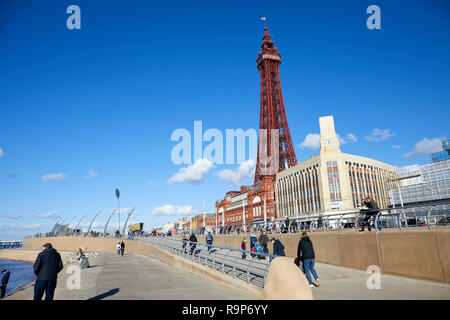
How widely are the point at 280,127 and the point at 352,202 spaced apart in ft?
144

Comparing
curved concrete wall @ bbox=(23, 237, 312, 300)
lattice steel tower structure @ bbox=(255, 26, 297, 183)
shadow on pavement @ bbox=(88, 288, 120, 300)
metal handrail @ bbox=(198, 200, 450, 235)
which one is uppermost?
lattice steel tower structure @ bbox=(255, 26, 297, 183)

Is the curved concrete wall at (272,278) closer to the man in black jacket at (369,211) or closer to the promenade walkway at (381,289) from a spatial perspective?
the promenade walkway at (381,289)

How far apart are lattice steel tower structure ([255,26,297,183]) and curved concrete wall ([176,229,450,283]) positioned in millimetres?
79601

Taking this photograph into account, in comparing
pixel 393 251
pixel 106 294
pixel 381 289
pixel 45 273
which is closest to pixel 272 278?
pixel 381 289

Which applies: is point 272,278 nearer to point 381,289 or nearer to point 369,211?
point 381,289

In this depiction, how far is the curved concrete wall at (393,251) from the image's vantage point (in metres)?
8.42

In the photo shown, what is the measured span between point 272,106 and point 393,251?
9334cm

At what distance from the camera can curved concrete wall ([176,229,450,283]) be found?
27.6 feet

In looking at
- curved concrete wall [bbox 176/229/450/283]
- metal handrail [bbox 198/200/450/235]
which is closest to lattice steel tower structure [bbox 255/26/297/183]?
metal handrail [bbox 198/200/450/235]

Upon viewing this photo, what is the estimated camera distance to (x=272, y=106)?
100062 mm

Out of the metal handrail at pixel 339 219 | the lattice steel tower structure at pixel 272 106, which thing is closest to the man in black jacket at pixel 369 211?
→ the metal handrail at pixel 339 219

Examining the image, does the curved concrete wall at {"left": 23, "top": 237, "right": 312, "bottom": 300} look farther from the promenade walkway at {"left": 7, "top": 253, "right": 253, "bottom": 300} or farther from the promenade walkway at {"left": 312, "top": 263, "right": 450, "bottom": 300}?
the promenade walkway at {"left": 312, "top": 263, "right": 450, "bottom": 300}

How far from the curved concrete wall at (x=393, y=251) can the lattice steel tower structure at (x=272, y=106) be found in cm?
7960
